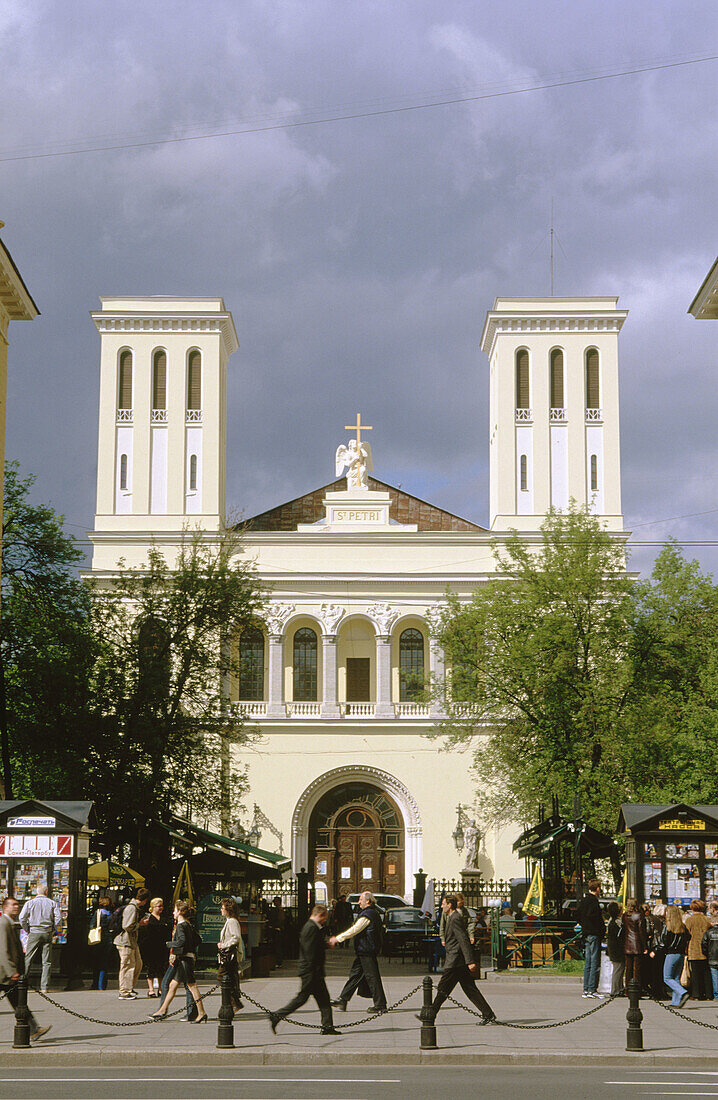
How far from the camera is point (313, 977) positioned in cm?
1556

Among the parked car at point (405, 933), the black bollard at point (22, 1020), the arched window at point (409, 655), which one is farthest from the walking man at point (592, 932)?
the arched window at point (409, 655)

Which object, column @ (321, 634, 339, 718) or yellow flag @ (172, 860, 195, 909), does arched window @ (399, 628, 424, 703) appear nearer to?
column @ (321, 634, 339, 718)

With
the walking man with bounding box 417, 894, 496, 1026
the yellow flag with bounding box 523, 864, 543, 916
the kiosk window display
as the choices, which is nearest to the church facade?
the yellow flag with bounding box 523, 864, 543, 916

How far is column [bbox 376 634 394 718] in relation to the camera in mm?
54469

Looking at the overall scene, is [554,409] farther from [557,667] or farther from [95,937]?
[95,937]

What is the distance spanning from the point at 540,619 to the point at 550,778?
4.43 metres

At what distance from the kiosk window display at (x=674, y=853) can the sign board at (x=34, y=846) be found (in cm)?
893

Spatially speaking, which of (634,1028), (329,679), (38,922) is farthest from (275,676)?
(634,1028)

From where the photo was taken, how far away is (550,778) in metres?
34.2

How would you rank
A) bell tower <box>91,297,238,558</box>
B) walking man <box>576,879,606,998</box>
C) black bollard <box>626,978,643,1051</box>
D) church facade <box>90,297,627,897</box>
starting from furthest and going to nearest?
bell tower <box>91,297,238,558</box> < church facade <box>90,297,627,897</box> < walking man <box>576,879,606,998</box> < black bollard <box>626,978,643,1051</box>

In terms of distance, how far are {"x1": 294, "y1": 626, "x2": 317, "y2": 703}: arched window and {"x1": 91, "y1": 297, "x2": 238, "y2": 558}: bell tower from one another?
222 inches

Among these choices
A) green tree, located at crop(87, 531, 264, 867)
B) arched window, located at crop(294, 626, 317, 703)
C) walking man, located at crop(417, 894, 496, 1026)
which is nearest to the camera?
walking man, located at crop(417, 894, 496, 1026)

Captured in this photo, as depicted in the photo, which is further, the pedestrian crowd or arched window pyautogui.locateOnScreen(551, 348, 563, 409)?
arched window pyautogui.locateOnScreen(551, 348, 563, 409)

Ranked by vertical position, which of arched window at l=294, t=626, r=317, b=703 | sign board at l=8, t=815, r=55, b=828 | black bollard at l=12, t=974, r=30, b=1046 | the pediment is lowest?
black bollard at l=12, t=974, r=30, b=1046
